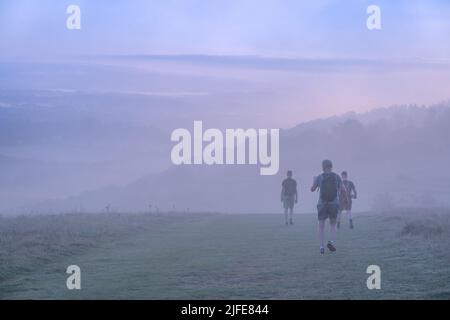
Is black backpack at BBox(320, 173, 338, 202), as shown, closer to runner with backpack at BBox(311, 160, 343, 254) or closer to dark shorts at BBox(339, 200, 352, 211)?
runner with backpack at BBox(311, 160, 343, 254)

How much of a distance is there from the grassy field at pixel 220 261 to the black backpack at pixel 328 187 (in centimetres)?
140

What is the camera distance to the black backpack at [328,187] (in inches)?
717

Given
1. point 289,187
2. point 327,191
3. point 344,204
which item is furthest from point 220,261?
point 289,187

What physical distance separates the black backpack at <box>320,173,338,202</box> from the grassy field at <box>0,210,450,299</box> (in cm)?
140

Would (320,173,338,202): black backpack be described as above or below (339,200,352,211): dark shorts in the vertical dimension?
above

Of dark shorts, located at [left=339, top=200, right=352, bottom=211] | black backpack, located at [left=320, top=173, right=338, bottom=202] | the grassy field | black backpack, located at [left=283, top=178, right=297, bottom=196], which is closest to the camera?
the grassy field

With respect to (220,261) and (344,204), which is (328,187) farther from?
(344,204)

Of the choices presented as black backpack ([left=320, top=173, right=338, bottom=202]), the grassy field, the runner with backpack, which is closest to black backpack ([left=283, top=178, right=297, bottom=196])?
the grassy field

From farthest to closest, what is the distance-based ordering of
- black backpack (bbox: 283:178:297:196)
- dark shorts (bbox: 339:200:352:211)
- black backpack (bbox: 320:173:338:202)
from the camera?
black backpack (bbox: 283:178:297:196) < dark shorts (bbox: 339:200:352:211) < black backpack (bbox: 320:173:338:202)

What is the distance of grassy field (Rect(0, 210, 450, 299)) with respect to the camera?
524 inches

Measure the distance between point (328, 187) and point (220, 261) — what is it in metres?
3.26

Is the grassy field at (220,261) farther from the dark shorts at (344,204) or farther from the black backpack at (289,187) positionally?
the black backpack at (289,187)

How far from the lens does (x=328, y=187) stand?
59.9ft
